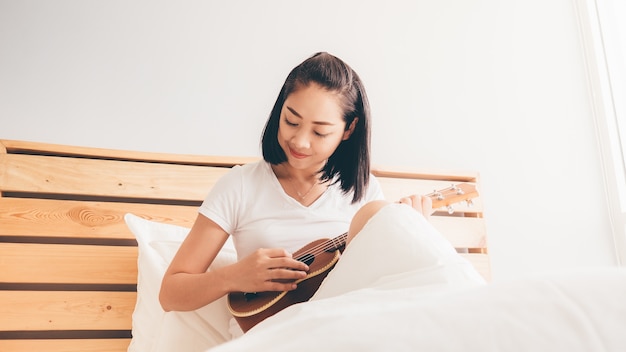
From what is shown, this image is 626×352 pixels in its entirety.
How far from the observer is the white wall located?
174 centimetres

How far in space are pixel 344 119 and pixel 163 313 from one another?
631 mm

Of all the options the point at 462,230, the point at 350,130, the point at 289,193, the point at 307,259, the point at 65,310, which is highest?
the point at 350,130

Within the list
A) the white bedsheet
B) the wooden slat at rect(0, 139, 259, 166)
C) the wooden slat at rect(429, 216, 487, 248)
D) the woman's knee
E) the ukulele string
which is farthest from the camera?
the wooden slat at rect(429, 216, 487, 248)

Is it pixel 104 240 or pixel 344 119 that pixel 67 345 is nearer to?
pixel 104 240

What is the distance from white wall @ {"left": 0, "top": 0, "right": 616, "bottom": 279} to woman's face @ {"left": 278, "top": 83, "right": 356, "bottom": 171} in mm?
728

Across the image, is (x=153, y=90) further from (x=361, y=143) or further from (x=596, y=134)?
(x=596, y=134)

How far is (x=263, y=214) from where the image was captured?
4.06ft

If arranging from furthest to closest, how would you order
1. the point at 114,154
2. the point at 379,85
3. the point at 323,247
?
the point at 379,85
the point at 114,154
the point at 323,247

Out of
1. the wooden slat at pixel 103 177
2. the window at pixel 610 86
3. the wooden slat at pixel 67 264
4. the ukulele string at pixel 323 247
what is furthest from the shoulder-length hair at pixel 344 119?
the window at pixel 610 86

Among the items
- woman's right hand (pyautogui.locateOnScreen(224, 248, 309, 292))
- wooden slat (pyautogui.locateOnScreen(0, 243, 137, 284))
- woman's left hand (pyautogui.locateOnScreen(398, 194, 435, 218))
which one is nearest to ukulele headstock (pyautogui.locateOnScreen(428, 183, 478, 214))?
woman's left hand (pyautogui.locateOnScreen(398, 194, 435, 218))

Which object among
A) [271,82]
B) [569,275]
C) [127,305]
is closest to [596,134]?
[271,82]

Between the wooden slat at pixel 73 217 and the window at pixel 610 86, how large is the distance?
1817mm

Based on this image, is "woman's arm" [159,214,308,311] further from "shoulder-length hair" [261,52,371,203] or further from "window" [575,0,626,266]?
"window" [575,0,626,266]

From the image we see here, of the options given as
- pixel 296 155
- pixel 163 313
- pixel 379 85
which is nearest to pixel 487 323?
pixel 296 155
